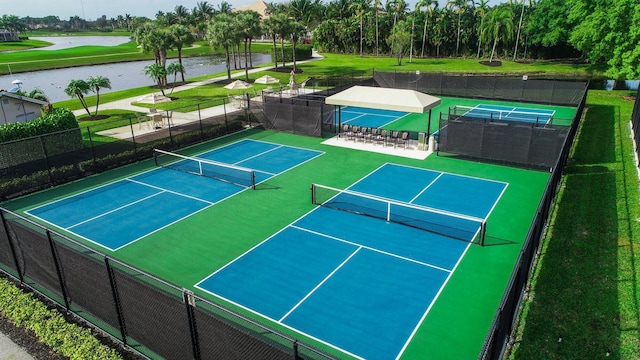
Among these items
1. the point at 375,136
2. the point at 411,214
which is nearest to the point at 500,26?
the point at 375,136

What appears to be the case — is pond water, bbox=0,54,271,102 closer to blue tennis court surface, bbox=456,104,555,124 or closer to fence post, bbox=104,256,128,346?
blue tennis court surface, bbox=456,104,555,124

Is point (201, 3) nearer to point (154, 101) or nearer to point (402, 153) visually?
point (154, 101)

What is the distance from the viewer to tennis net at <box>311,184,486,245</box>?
13.9 metres

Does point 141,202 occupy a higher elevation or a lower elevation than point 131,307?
lower

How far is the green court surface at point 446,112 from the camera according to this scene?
1102 inches

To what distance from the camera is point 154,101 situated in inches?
1313

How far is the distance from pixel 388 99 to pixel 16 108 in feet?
66.7

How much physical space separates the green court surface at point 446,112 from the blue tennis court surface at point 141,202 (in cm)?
917

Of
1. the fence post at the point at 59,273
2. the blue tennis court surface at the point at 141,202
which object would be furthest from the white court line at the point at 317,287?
the blue tennis court surface at the point at 141,202

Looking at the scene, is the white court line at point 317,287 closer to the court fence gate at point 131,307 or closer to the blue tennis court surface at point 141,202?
the court fence gate at point 131,307

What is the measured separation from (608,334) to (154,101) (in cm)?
3205

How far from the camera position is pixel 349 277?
11844mm

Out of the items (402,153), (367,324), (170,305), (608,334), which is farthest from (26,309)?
(402,153)

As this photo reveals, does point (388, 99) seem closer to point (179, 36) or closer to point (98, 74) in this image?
point (179, 36)
